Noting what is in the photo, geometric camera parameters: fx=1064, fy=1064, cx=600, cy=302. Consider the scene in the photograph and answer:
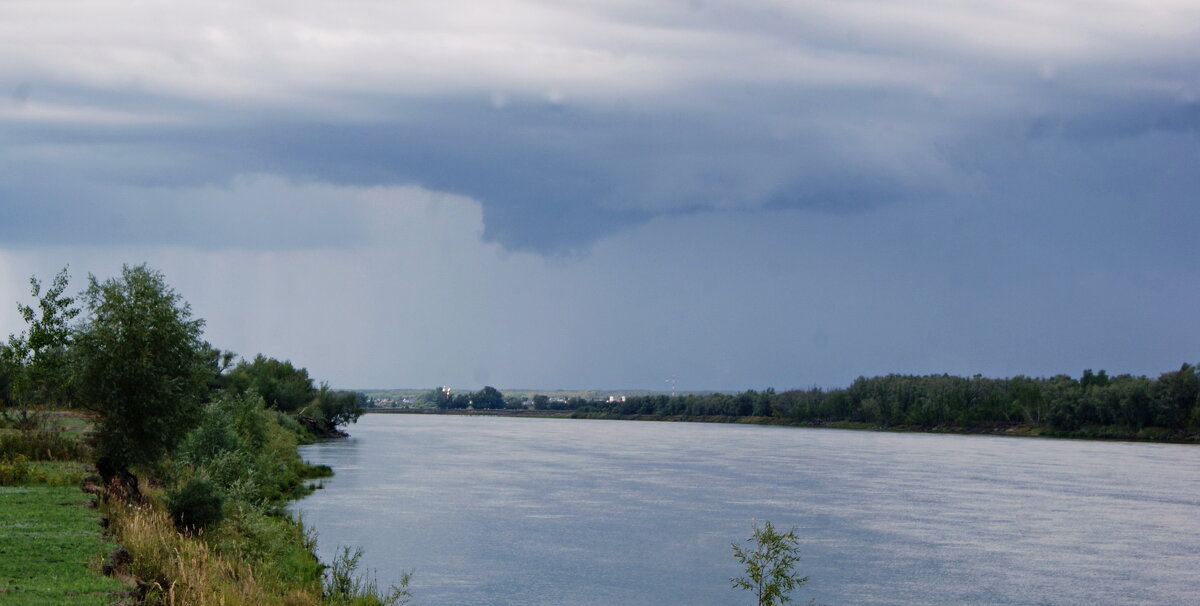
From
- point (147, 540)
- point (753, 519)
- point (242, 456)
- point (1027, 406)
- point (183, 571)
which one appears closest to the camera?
point (183, 571)

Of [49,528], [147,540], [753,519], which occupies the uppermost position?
[49,528]

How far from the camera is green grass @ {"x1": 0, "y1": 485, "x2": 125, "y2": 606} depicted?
16.6 metres

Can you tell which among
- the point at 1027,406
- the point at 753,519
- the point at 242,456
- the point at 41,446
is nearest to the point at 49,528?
the point at 41,446

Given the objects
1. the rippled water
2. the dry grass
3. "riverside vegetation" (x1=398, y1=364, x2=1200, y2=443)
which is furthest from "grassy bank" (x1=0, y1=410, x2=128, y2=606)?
"riverside vegetation" (x1=398, y1=364, x2=1200, y2=443)

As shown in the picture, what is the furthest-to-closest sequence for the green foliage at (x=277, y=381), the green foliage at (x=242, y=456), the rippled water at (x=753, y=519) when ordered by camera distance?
the green foliage at (x=277, y=381) → the green foliage at (x=242, y=456) → the rippled water at (x=753, y=519)

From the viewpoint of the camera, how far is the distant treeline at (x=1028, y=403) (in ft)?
433

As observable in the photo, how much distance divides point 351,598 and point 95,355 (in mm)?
13375

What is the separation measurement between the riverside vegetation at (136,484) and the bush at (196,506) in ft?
0.10

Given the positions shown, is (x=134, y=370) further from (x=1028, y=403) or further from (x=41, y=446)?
(x=1028, y=403)

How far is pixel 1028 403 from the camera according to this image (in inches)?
6147

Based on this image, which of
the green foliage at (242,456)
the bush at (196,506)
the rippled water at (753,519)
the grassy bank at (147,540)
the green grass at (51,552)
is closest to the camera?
the green grass at (51,552)

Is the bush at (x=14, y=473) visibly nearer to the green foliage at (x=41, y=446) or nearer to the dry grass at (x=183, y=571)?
the green foliage at (x=41, y=446)

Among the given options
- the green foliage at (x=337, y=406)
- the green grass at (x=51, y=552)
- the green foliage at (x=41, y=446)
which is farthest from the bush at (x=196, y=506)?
the green foliage at (x=337, y=406)

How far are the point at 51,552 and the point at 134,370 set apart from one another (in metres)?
13.9
